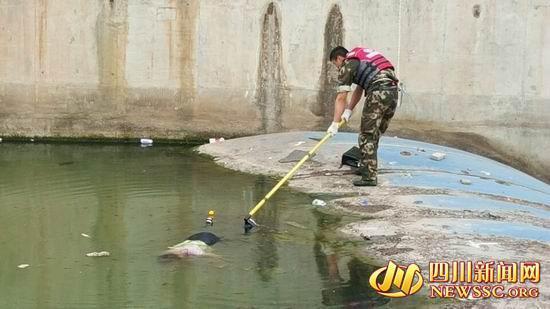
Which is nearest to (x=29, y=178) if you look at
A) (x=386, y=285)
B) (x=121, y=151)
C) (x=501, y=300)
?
(x=121, y=151)

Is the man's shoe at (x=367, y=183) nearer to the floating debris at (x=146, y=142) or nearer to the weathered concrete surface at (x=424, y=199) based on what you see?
the weathered concrete surface at (x=424, y=199)

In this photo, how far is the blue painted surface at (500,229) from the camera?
4848mm

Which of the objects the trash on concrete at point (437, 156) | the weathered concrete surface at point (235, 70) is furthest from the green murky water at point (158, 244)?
the weathered concrete surface at point (235, 70)

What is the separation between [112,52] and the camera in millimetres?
9750

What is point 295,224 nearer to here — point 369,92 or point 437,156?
point 369,92

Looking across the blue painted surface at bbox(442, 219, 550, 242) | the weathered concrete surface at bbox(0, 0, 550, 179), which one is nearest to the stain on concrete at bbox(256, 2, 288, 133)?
the weathered concrete surface at bbox(0, 0, 550, 179)

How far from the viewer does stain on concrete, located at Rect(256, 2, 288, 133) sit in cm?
973

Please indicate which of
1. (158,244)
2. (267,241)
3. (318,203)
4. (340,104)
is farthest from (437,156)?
(158,244)

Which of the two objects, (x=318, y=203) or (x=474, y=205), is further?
(x=318, y=203)

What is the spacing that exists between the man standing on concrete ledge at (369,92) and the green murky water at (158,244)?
76 cm

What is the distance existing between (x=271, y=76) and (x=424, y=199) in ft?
14.7

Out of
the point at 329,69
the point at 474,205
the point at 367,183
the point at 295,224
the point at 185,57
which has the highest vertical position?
the point at 185,57

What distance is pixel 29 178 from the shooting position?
23.7 feet

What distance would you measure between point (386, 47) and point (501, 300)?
21.2 ft
